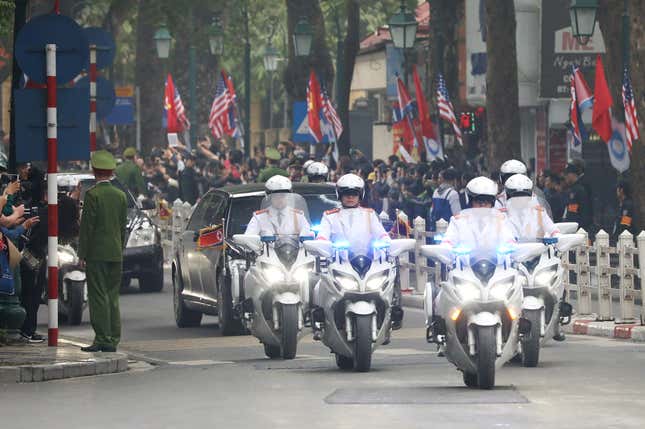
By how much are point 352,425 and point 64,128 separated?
19.4ft

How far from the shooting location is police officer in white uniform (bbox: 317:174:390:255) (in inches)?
606

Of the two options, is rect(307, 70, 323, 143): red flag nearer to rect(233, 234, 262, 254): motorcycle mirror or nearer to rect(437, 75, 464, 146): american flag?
rect(437, 75, 464, 146): american flag

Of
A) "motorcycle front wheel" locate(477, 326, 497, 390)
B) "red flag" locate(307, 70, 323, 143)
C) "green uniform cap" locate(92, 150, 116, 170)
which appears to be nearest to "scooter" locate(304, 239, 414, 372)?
"motorcycle front wheel" locate(477, 326, 497, 390)

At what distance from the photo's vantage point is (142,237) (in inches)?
999

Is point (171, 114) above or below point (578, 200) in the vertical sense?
above

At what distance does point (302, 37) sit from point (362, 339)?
23.4 meters

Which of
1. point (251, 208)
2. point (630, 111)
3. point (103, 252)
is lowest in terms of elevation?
point (103, 252)

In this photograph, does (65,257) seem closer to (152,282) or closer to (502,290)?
(152,282)

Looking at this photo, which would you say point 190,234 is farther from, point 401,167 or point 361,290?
point 401,167

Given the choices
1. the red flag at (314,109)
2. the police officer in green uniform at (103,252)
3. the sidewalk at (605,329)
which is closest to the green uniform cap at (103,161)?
the police officer in green uniform at (103,252)

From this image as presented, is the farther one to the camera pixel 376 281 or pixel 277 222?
pixel 277 222

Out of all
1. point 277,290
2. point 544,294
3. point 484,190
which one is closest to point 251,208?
point 277,290

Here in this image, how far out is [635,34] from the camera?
25.3 metres

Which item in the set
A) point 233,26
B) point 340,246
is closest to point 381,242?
point 340,246
